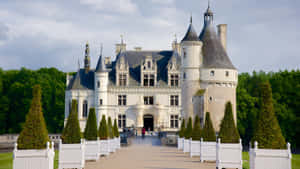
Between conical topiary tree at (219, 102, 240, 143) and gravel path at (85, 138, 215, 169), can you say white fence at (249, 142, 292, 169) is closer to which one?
gravel path at (85, 138, 215, 169)

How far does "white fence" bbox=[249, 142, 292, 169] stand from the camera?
9.86 meters

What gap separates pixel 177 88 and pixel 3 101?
Answer: 23997mm

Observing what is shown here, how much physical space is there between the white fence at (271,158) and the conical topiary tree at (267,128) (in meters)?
0.61

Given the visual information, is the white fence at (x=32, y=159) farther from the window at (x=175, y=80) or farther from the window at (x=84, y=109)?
the window at (x=84, y=109)

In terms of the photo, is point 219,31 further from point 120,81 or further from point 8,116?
point 8,116

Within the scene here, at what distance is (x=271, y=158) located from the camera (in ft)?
32.7

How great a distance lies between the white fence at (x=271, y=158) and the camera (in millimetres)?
9859

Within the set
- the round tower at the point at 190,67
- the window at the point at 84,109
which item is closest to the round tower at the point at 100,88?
the window at the point at 84,109

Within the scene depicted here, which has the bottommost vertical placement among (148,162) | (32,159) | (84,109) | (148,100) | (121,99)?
(148,162)

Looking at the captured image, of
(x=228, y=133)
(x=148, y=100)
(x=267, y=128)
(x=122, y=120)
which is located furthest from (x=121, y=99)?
(x=267, y=128)

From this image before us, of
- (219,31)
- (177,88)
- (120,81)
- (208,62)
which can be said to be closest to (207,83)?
(208,62)

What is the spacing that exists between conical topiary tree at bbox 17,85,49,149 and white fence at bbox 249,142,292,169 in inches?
204

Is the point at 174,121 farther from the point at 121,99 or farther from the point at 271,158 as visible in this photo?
the point at 271,158

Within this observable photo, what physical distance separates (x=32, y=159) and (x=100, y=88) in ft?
137
